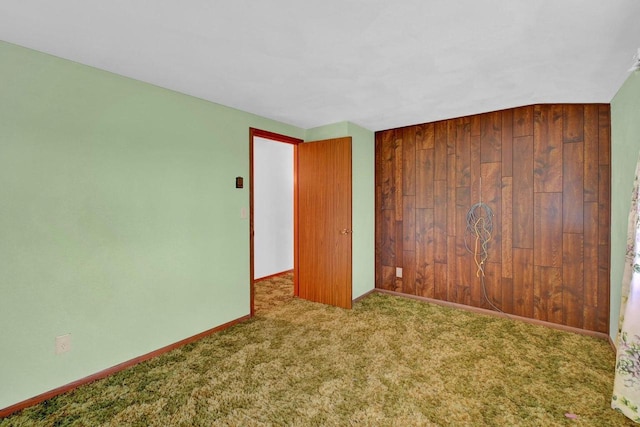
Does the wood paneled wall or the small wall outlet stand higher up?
the wood paneled wall

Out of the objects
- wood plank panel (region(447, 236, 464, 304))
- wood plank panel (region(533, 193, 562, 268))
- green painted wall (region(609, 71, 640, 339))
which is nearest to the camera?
green painted wall (region(609, 71, 640, 339))

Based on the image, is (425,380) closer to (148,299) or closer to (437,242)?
(437,242)

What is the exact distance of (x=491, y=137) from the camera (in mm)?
3295

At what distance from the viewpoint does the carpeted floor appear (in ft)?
5.82

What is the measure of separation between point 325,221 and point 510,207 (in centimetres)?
207

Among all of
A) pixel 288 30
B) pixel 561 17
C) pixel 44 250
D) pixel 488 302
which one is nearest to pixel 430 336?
pixel 488 302

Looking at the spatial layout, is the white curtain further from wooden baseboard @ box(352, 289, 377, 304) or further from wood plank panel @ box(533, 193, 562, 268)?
wooden baseboard @ box(352, 289, 377, 304)

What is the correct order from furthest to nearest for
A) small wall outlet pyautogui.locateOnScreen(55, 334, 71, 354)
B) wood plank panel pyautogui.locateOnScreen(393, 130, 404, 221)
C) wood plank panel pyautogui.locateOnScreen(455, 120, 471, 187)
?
1. wood plank panel pyautogui.locateOnScreen(393, 130, 404, 221)
2. wood plank panel pyautogui.locateOnScreen(455, 120, 471, 187)
3. small wall outlet pyautogui.locateOnScreen(55, 334, 71, 354)

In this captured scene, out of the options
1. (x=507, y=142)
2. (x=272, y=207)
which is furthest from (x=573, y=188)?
(x=272, y=207)

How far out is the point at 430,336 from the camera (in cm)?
279

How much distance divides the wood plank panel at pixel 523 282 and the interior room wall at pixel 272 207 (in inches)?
139

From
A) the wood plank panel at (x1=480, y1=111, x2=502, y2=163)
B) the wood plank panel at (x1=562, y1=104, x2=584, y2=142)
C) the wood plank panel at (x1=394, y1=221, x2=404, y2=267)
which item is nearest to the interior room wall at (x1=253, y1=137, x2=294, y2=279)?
the wood plank panel at (x1=394, y1=221, x2=404, y2=267)

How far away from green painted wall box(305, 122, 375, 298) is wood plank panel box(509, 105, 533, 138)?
167 centimetres

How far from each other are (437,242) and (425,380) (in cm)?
192
